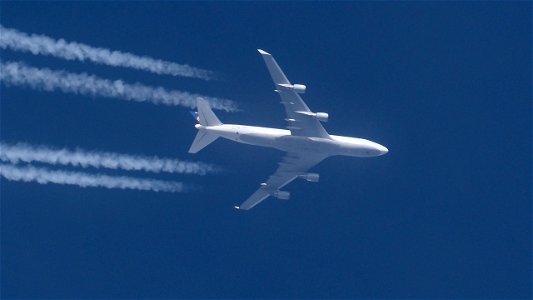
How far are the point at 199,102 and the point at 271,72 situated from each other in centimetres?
694

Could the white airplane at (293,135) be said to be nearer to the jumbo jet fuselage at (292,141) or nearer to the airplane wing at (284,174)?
the jumbo jet fuselage at (292,141)

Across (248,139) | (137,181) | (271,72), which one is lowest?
(137,181)

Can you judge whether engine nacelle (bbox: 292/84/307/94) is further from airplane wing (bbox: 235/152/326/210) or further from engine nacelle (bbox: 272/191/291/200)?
engine nacelle (bbox: 272/191/291/200)

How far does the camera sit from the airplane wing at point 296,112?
62.5m

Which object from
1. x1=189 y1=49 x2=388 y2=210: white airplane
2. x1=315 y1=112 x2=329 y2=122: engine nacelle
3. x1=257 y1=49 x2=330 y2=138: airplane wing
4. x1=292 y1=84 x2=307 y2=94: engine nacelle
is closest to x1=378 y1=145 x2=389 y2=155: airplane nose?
x1=189 y1=49 x2=388 y2=210: white airplane

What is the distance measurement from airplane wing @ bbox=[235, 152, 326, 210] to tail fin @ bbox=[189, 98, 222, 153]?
652 centimetres

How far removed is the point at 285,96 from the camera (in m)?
63.2

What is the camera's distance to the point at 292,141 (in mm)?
64125

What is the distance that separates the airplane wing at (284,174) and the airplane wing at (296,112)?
2.36m

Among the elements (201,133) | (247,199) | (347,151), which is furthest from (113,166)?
(347,151)

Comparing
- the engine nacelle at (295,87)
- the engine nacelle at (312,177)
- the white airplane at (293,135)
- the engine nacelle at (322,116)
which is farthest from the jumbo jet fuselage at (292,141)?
the engine nacelle at (295,87)

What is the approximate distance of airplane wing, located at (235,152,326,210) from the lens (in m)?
66.1

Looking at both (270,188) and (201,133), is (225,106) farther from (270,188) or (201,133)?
(270,188)

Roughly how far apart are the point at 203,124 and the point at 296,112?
7.91m
